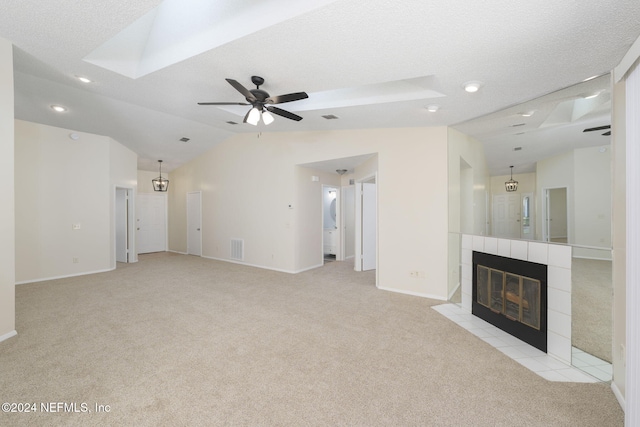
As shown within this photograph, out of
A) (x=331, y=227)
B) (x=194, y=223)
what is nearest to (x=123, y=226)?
(x=194, y=223)

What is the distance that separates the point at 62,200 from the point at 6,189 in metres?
3.38

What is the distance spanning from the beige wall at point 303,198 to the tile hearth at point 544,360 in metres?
1.14

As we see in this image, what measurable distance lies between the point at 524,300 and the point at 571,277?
0.54 metres

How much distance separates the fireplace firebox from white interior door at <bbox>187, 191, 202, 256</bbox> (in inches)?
281

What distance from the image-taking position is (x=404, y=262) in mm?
Answer: 4590

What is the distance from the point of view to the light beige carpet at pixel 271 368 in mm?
1865

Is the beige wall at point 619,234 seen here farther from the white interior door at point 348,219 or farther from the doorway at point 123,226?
the doorway at point 123,226

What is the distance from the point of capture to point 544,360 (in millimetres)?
2545

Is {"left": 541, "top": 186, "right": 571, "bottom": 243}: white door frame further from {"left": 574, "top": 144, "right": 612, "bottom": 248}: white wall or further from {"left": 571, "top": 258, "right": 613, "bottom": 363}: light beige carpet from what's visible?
{"left": 571, "top": 258, "right": 613, "bottom": 363}: light beige carpet

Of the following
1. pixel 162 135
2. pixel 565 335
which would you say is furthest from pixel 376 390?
pixel 162 135

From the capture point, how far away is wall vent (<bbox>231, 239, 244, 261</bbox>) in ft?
23.0

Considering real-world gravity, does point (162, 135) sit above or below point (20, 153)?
above

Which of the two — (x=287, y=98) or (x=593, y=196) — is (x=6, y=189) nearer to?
(x=287, y=98)

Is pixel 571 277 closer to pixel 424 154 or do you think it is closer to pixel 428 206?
pixel 428 206
